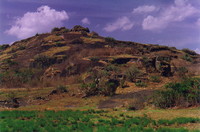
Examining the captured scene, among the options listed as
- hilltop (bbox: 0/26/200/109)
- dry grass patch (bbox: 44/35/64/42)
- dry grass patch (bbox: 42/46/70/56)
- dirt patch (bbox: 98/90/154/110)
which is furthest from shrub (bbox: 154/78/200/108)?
dry grass patch (bbox: 44/35/64/42)

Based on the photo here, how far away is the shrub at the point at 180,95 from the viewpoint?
14.7 metres

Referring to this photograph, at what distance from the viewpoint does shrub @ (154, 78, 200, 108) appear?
1472cm

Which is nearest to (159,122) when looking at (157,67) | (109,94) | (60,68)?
Answer: (109,94)

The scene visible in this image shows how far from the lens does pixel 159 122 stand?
398 inches

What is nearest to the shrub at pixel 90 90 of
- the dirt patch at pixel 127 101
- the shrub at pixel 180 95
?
the dirt patch at pixel 127 101

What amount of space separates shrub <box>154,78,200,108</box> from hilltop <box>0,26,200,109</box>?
162 centimetres

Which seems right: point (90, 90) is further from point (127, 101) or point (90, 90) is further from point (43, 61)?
point (43, 61)

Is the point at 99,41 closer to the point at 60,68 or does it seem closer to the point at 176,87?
the point at 60,68

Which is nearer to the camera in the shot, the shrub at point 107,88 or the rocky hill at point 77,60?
the shrub at point 107,88

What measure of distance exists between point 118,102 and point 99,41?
141 feet

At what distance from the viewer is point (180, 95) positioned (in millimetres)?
15344

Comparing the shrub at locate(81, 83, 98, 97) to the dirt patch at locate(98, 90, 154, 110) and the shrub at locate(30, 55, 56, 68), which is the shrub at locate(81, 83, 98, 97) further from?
the shrub at locate(30, 55, 56, 68)

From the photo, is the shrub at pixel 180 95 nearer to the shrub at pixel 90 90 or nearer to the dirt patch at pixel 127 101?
the dirt patch at pixel 127 101

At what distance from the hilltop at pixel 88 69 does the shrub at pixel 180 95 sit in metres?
1.62
